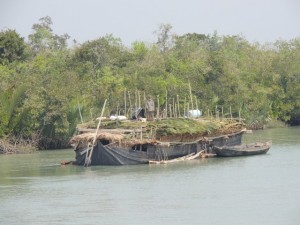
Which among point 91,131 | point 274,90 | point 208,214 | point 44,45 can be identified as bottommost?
point 208,214

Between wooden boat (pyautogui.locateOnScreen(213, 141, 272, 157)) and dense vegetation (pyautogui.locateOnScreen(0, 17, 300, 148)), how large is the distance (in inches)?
131

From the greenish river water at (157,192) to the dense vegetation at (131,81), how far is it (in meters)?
4.91

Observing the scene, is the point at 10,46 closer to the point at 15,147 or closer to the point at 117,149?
the point at 15,147

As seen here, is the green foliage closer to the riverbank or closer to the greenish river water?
the riverbank

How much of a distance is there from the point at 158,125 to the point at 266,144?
4.52m

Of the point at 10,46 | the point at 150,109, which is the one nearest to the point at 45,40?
the point at 10,46

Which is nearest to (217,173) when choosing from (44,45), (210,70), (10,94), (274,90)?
(10,94)

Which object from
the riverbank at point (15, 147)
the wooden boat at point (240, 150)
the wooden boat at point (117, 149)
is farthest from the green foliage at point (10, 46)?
the wooden boat at point (117, 149)

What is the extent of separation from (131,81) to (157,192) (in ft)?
65.6

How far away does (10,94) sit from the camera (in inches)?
1345

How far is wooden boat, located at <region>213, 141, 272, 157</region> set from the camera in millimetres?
28875

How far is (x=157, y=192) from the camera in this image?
2125cm

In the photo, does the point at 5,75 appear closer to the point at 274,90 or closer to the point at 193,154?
the point at 193,154

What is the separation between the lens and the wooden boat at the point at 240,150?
28875 millimetres
